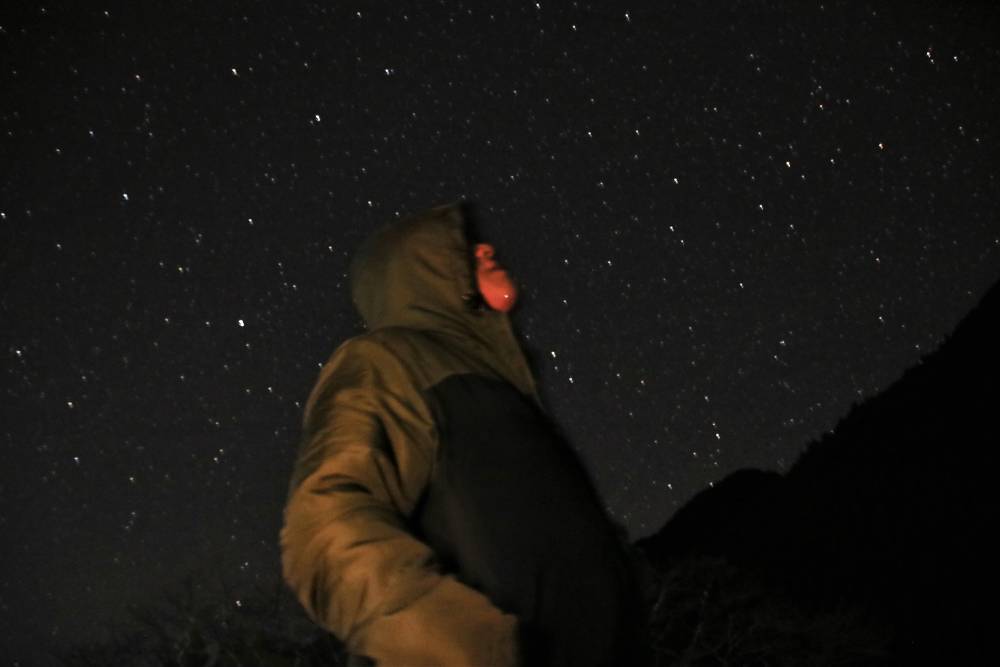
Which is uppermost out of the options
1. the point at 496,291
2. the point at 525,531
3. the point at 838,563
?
the point at 496,291

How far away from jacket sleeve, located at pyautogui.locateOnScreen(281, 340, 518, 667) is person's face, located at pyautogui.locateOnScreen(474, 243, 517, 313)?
35 cm

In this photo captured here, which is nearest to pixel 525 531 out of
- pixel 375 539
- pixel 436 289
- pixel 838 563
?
pixel 375 539

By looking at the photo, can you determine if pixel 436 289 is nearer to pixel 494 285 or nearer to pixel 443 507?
pixel 494 285

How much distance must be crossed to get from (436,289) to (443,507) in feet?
1.30

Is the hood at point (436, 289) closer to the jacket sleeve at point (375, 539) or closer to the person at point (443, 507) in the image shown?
the person at point (443, 507)

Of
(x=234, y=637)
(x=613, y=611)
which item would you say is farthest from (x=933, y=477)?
(x=613, y=611)

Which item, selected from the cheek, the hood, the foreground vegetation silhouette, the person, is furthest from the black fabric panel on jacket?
the foreground vegetation silhouette

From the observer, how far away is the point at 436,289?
5.20 feet

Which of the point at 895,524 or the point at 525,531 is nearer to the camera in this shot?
the point at 525,531

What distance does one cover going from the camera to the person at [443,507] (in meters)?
1.14

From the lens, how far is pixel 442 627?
1.12 m

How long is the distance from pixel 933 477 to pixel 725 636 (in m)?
22.3

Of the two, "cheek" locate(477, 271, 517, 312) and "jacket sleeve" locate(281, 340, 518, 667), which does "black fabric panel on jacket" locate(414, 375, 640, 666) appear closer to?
"jacket sleeve" locate(281, 340, 518, 667)

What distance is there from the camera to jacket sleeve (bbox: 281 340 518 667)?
112cm
